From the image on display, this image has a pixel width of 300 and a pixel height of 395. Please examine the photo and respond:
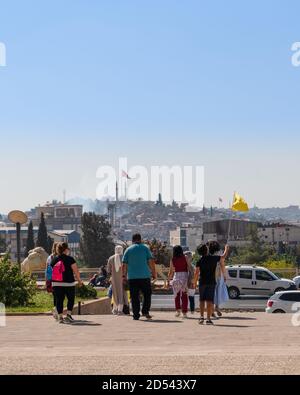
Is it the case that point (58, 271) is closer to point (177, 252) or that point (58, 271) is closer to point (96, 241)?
point (177, 252)

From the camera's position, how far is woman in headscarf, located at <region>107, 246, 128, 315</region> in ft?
60.6

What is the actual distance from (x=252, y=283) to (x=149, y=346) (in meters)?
32.6

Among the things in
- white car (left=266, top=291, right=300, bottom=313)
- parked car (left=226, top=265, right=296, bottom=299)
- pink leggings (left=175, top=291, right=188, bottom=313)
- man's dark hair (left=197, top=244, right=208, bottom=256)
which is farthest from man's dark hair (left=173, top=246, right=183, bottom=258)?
parked car (left=226, top=265, right=296, bottom=299)

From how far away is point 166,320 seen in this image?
16.6m

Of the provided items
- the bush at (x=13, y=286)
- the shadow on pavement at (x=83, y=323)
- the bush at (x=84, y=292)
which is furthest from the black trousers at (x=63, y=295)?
the bush at (x=84, y=292)

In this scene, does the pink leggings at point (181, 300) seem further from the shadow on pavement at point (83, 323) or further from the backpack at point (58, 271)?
the backpack at point (58, 271)

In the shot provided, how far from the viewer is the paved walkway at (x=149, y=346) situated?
10.0 meters

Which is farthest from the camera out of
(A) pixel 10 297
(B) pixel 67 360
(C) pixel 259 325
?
(A) pixel 10 297

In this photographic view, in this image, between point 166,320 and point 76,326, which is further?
point 166,320

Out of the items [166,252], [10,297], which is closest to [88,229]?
[166,252]

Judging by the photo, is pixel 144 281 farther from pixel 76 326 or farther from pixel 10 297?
pixel 10 297

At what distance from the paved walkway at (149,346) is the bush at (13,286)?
349 centimetres

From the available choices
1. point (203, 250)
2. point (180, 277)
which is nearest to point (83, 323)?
point (203, 250)
